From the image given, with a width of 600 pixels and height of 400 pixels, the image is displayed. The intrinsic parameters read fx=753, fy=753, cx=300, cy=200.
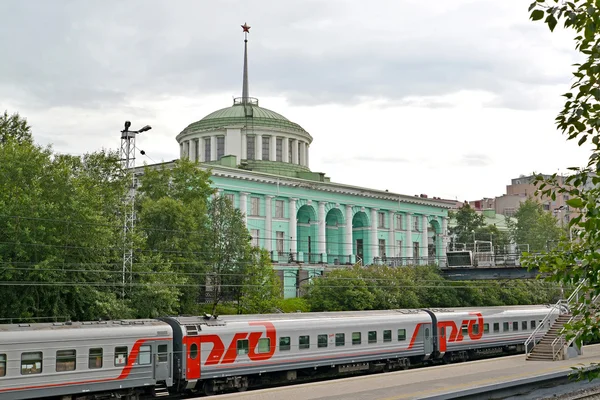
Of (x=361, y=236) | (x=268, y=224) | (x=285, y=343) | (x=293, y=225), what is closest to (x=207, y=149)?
(x=293, y=225)

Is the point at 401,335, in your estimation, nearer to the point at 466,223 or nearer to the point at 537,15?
the point at 537,15

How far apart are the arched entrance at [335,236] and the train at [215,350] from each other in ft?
123

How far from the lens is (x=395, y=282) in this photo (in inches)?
2485

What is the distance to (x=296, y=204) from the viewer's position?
77250 millimetres

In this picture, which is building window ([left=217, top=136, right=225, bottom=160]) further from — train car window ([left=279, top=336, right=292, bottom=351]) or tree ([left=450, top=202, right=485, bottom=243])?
train car window ([left=279, top=336, right=292, bottom=351])

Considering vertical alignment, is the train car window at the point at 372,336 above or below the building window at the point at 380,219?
below

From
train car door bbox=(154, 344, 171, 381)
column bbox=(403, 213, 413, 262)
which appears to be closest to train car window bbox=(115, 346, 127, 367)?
train car door bbox=(154, 344, 171, 381)

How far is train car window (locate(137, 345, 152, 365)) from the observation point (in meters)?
28.8

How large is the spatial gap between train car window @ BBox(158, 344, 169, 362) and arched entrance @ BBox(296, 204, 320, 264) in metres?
48.3

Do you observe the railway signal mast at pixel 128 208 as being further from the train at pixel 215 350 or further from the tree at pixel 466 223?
the tree at pixel 466 223

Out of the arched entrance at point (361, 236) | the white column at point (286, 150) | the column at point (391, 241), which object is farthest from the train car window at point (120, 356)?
the column at point (391, 241)

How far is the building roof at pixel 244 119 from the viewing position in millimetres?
85625

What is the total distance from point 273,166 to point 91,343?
5734cm

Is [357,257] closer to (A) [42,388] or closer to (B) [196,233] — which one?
(B) [196,233]
